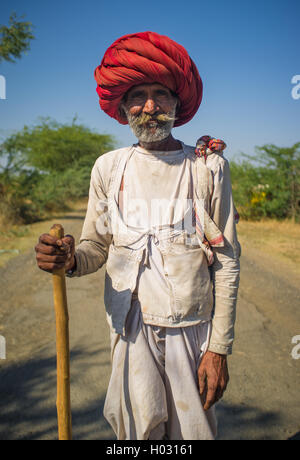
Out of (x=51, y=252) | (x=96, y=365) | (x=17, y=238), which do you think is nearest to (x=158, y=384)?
(x=51, y=252)

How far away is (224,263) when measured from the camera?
166cm

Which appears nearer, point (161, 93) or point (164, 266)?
point (164, 266)

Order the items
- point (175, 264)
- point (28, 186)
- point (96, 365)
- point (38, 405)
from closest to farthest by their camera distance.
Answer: point (175, 264) < point (38, 405) < point (96, 365) < point (28, 186)

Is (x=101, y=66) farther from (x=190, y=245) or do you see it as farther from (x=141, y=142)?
(x=190, y=245)

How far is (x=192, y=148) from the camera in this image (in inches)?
71.3

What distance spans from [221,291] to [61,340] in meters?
0.76

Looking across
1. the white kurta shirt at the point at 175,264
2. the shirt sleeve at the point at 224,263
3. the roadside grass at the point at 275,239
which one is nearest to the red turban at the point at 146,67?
the white kurta shirt at the point at 175,264

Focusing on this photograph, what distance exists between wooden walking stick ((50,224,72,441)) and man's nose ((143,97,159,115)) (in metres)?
0.71

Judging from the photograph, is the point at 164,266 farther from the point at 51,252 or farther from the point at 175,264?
the point at 51,252

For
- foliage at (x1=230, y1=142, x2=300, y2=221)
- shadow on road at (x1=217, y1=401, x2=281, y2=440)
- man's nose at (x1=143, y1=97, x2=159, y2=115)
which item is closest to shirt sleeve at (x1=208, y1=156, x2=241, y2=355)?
man's nose at (x1=143, y1=97, x2=159, y2=115)

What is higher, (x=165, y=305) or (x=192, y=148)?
(x=192, y=148)

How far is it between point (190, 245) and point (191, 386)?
2.14 ft

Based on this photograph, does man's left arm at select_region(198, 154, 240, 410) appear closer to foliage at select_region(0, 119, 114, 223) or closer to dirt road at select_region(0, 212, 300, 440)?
dirt road at select_region(0, 212, 300, 440)
